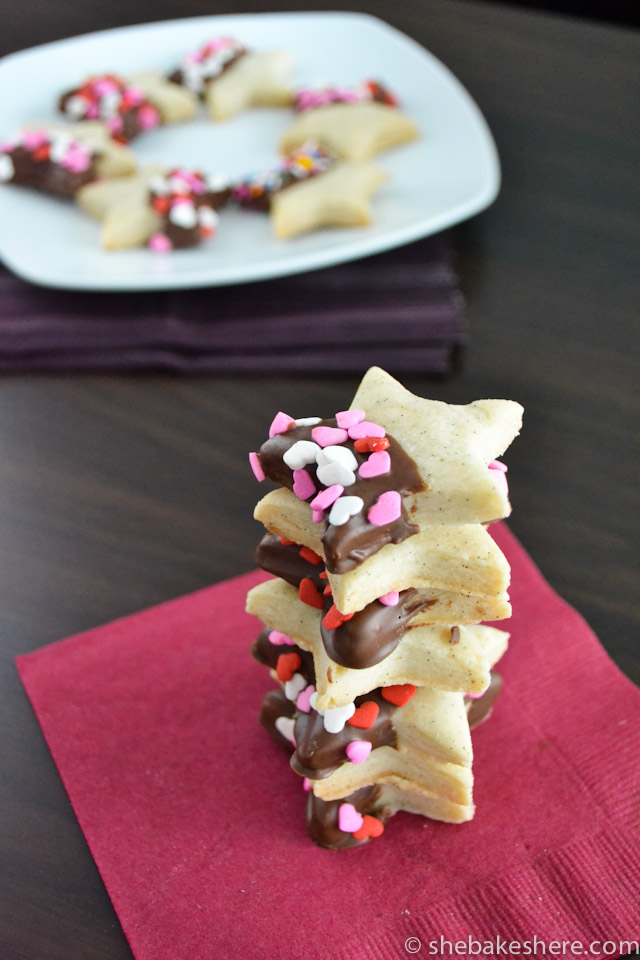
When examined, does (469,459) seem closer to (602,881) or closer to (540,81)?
(602,881)

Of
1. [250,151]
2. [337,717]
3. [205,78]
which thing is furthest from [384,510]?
[205,78]

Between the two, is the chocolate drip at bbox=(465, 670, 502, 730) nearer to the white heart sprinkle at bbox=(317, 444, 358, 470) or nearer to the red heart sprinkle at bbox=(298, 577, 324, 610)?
the red heart sprinkle at bbox=(298, 577, 324, 610)

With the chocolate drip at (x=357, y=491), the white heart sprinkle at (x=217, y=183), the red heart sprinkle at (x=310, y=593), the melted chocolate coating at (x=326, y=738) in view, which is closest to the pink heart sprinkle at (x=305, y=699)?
the melted chocolate coating at (x=326, y=738)

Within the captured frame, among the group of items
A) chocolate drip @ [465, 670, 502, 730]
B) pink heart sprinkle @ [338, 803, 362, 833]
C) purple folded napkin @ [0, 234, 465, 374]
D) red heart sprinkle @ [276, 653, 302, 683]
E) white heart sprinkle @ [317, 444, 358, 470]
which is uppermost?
white heart sprinkle @ [317, 444, 358, 470]

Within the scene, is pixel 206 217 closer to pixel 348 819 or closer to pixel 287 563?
pixel 287 563

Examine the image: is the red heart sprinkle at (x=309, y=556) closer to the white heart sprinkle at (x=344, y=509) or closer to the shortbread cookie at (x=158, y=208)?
the white heart sprinkle at (x=344, y=509)

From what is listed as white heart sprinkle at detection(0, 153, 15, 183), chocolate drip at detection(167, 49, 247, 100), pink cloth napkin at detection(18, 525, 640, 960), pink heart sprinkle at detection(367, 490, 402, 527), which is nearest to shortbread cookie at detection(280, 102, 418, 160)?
chocolate drip at detection(167, 49, 247, 100)
